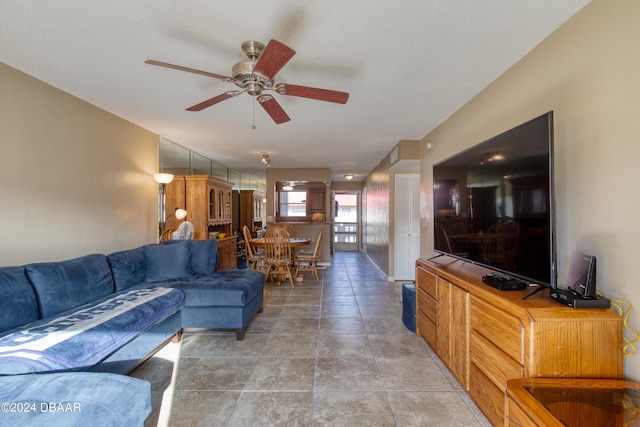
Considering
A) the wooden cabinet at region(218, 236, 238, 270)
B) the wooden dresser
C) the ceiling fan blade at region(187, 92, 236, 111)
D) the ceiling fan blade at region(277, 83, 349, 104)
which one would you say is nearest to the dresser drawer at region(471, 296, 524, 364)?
the wooden dresser

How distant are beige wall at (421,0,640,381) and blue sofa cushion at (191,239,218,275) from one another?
3.32 meters

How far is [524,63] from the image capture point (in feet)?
6.68

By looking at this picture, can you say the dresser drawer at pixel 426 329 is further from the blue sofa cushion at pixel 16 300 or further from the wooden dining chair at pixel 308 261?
the blue sofa cushion at pixel 16 300

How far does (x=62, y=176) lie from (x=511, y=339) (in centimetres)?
390

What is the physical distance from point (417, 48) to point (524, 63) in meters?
0.81

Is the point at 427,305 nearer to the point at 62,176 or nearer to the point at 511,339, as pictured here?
the point at 511,339

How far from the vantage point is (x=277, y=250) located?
4930 millimetres

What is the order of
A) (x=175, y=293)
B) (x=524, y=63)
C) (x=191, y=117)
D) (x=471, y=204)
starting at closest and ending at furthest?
(x=524, y=63)
(x=471, y=204)
(x=175, y=293)
(x=191, y=117)

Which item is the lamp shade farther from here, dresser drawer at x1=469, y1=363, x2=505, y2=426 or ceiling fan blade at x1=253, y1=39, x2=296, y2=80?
dresser drawer at x1=469, y1=363, x2=505, y2=426

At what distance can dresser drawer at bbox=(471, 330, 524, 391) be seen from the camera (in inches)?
55.3

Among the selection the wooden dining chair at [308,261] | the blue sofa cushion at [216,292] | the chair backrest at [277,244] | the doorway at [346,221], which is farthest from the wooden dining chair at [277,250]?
the doorway at [346,221]

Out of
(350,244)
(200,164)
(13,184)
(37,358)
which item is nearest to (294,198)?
(200,164)

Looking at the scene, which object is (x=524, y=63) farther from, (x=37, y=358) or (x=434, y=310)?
(x=37, y=358)

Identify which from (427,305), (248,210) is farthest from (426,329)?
(248,210)
